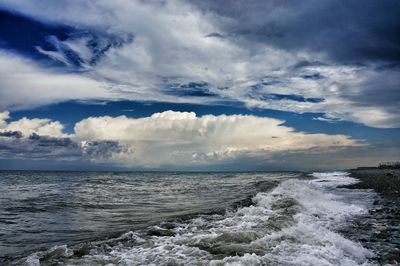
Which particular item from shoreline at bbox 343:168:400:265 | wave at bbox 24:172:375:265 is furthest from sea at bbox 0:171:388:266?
shoreline at bbox 343:168:400:265

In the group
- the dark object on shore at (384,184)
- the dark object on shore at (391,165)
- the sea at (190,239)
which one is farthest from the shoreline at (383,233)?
the dark object on shore at (391,165)

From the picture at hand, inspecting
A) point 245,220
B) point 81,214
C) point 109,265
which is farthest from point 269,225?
point 81,214

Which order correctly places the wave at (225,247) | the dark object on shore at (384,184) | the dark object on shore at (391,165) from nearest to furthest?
the wave at (225,247) → the dark object on shore at (384,184) → the dark object on shore at (391,165)

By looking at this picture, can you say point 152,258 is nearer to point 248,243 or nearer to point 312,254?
point 248,243

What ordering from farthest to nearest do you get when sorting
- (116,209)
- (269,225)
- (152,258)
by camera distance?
(116,209) < (269,225) < (152,258)

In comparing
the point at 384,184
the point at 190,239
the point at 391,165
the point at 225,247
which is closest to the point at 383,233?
the point at 225,247

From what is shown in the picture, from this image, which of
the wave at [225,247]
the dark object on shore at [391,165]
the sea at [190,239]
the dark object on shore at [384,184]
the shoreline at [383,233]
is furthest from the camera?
the dark object on shore at [391,165]

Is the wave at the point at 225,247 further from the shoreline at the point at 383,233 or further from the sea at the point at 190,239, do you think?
the shoreline at the point at 383,233

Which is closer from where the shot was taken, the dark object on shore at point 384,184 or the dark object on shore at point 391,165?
the dark object on shore at point 384,184

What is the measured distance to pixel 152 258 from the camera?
9.55 metres

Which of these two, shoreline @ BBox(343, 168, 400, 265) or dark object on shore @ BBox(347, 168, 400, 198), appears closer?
shoreline @ BBox(343, 168, 400, 265)

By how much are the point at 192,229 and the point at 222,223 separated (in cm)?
150

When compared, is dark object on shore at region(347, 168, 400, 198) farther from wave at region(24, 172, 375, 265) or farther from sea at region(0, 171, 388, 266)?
wave at region(24, 172, 375, 265)

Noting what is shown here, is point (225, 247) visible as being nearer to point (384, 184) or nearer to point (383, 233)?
point (383, 233)
